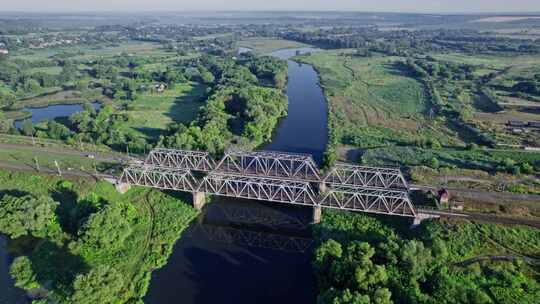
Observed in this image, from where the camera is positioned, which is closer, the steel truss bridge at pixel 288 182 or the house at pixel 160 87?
the steel truss bridge at pixel 288 182

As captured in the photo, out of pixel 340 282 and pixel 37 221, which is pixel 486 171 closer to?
pixel 340 282

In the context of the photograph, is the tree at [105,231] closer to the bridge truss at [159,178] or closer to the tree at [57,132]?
the bridge truss at [159,178]

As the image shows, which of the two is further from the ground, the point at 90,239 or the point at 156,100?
the point at 156,100

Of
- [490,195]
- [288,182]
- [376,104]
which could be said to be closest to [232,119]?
[288,182]

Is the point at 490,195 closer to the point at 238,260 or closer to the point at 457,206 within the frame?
the point at 457,206

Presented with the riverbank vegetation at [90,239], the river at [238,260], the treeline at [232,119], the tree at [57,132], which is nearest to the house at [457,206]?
the river at [238,260]
